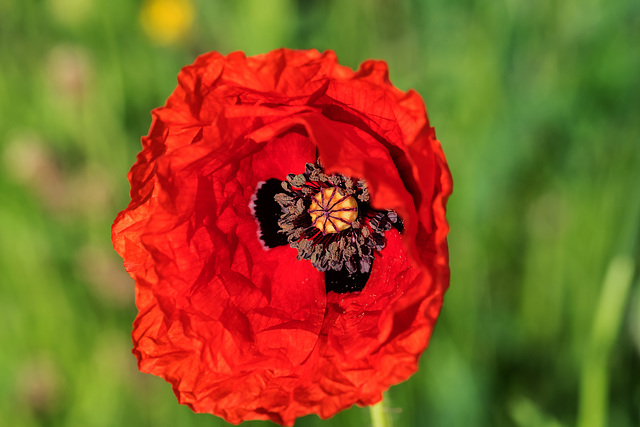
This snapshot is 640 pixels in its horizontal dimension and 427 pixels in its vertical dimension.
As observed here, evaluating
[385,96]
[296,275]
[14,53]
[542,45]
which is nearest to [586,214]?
[542,45]

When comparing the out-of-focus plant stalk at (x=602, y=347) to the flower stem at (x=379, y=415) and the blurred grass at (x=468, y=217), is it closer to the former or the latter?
the blurred grass at (x=468, y=217)

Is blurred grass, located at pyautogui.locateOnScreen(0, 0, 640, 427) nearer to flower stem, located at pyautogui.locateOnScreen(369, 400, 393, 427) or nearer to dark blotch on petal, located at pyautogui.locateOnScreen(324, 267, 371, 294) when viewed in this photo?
dark blotch on petal, located at pyautogui.locateOnScreen(324, 267, 371, 294)

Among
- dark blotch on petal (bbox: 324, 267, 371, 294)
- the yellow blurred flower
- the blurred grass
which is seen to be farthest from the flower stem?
the yellow blurred flower

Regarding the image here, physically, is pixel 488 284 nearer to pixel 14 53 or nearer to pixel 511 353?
pixel 511 353

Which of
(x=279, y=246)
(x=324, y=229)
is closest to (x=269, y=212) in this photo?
(x=279, y=246)

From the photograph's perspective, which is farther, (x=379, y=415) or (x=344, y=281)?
(x=344, y=281)

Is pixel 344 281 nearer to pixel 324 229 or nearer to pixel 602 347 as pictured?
pixel 324 229
